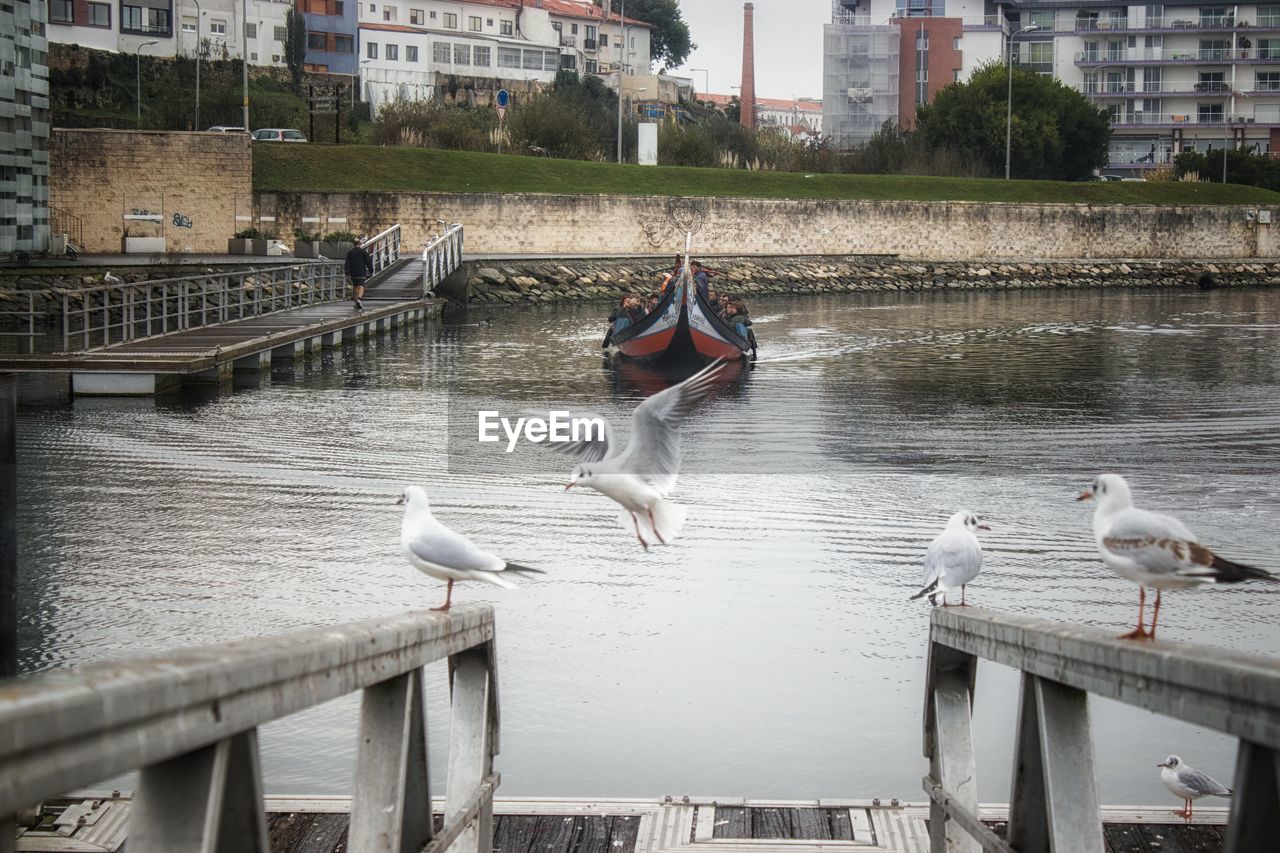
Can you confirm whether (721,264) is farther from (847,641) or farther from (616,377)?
(847,641)

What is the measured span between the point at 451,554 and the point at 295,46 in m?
65.2

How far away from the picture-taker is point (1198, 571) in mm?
3379

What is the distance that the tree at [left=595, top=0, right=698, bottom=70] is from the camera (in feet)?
→ 300

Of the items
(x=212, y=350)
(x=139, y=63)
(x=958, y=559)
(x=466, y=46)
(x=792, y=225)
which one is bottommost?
(x=958, y=559)

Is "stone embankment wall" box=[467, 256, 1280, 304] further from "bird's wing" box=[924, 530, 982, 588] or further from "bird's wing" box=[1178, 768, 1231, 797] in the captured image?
"bird's wing" box=[1178, 768, 1231, 797]

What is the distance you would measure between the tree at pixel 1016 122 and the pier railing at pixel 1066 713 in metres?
62.7

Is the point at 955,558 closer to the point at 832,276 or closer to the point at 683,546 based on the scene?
the point at 683,546

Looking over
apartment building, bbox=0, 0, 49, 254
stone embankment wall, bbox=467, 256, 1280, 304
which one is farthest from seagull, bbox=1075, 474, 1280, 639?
stone embankment wall, bbox=467, 256, 1280, 304

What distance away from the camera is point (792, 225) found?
52031mm

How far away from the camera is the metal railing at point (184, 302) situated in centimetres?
1992

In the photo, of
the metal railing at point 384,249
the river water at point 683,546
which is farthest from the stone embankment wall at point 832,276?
the river water at point 683,546

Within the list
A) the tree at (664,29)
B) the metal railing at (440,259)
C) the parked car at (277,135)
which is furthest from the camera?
the tree at (664,29)

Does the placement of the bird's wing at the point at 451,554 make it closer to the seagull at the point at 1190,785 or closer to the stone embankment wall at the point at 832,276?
the seagull at the point at 1190,785

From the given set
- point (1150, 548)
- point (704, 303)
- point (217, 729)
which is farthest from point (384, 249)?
point (217, 729)
